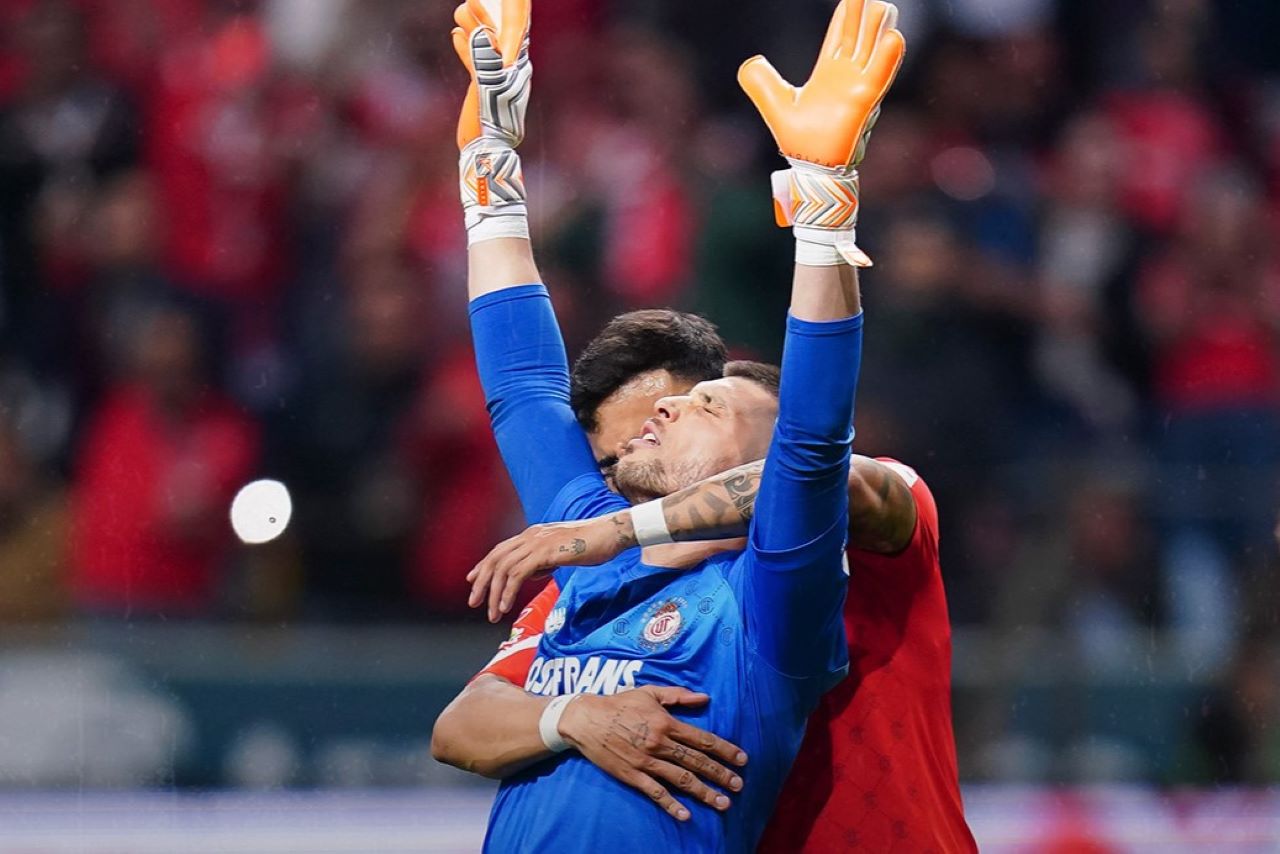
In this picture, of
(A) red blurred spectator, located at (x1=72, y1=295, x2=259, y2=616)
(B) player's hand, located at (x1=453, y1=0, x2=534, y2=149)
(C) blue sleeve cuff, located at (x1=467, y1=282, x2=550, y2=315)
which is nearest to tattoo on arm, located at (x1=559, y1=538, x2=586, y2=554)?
(C) blue sleeve cuff, located at (x1=467, y1=282, x2=550, y2=315)

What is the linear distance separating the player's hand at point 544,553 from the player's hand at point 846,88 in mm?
490

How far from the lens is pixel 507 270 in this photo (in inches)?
99.7

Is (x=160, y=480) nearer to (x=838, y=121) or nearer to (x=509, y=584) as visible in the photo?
(x=509, y=584)

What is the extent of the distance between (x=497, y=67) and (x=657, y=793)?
A: 1105 millimetres

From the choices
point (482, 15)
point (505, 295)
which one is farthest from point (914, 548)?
point (482, 15)

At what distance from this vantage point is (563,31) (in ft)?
14.6

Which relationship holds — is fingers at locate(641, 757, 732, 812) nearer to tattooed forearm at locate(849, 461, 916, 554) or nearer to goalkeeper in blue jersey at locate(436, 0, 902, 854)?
goalkeeper in blue jersey at locate(436, 0, 902, 854)

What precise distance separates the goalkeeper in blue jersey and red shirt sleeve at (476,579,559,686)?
2.8 inches

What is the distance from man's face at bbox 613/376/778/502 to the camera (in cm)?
221

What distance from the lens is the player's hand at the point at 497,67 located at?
251cm

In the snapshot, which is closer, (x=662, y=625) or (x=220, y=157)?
(x=662, y=625)

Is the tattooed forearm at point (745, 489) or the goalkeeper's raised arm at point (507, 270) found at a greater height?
the goalkeeper's raised arm at point (507, 270)

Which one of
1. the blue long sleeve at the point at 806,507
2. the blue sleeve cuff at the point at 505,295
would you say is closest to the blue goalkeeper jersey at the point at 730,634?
the blue long sleeve at the point at 806,507

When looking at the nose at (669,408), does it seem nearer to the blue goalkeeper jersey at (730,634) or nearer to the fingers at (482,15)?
the blue goalkeeper jersey at (730,634)
